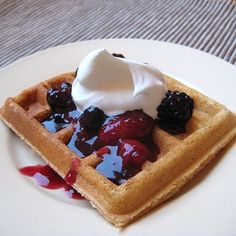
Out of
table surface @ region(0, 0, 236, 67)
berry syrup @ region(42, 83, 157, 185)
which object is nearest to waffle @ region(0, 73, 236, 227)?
berry syrup @ region(42, 83, 157, 185)

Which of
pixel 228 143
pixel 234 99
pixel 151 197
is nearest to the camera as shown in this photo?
pixel 151 197

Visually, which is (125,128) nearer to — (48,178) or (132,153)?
(132,153)

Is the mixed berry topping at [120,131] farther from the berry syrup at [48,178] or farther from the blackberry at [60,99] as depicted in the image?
the berry syrup at [48,178]

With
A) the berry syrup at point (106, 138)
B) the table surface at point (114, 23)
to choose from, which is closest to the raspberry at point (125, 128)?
the berry syrup at point (106, 138)

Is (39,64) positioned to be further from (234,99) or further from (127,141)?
(234,99)

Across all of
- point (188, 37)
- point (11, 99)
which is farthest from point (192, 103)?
point (188, 37)

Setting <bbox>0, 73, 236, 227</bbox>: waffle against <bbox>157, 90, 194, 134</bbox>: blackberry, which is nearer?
<bbox>0, 73, 236, 227</bbox>: waffle

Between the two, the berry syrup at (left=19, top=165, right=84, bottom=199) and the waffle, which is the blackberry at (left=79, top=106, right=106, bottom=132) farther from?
the berry syrup at (left=19, top=165, right=84, bottom=199)
